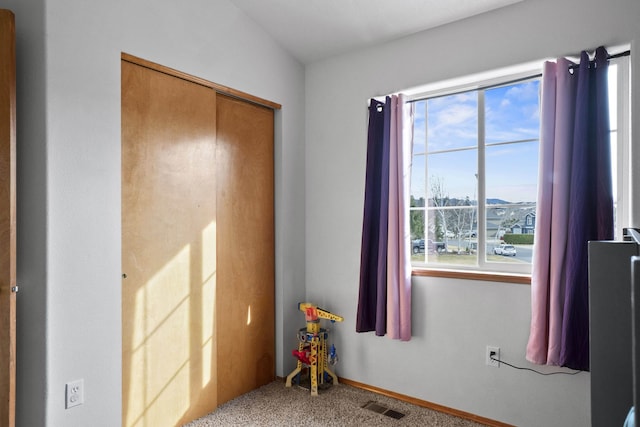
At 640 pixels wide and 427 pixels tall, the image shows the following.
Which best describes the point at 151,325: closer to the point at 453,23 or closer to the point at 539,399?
the point at 539,399

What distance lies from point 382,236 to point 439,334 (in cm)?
71

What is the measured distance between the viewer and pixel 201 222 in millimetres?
2584

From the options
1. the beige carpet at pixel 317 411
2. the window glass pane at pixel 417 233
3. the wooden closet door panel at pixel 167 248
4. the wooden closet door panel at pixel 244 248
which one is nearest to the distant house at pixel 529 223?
the window glass pane at pixel 417 233

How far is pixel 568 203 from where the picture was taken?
2.18m

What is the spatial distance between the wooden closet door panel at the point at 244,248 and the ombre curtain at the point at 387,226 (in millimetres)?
715

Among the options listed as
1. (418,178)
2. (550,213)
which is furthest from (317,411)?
(550,213)

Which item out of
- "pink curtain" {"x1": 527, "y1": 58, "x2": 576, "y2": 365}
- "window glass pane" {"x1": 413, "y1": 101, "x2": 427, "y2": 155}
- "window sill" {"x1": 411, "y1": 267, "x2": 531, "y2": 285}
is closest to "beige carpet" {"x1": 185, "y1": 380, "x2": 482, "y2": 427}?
"pink curtain" {"x1": 527, "y1": 58, "x2": 576, "y2": 365}

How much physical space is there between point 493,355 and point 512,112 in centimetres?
145

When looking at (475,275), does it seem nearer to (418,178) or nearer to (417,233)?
(417,233)

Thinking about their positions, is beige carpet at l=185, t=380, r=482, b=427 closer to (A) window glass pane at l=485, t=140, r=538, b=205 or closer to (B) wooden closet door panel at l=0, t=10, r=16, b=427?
(B) wooden closet door panel at l=0, t=10, r=16, b=427

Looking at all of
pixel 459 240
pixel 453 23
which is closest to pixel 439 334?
pixel 459 240

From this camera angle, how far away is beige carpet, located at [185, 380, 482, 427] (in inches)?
98.0

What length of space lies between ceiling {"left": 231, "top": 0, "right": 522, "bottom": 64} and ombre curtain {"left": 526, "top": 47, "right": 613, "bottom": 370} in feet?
2.14

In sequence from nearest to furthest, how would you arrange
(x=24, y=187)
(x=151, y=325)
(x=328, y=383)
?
(x=24, y=187), (x=151, y=325), (x=328, y=383)
